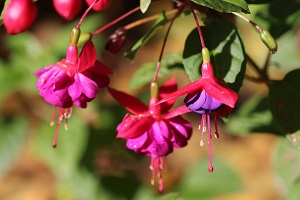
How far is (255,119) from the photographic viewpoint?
81.2 inches

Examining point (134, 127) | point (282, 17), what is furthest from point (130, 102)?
point (282, 17)

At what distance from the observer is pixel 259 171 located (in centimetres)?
327

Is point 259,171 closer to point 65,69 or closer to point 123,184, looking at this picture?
point 123,184

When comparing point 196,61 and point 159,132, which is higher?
point 196,61

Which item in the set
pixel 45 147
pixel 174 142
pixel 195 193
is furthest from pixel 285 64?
pixel 174 142

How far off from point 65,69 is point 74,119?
1132 millimetres

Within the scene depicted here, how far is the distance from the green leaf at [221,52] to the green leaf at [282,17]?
391mm

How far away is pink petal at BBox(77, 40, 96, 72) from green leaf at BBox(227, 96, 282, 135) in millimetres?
856

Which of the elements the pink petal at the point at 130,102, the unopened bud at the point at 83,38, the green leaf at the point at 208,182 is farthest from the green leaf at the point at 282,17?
the green leaf at the point at 208,182

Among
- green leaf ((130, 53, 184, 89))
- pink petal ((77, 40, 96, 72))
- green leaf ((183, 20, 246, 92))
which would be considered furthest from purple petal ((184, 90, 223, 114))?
green leaf ((130, 53, 184, 89))

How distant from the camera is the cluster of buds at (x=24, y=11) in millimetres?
1304

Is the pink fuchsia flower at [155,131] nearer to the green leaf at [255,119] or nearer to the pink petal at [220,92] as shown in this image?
the pink petal at [220,92]

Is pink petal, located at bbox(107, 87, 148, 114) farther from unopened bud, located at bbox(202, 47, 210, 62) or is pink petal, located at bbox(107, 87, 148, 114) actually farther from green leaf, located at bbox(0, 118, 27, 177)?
green leaf, located at bbox(0, 118, 27, 177)

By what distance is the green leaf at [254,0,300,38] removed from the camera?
1773 millimetres
